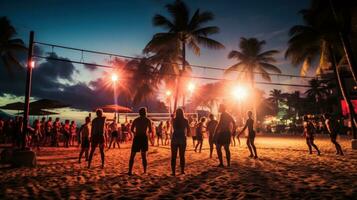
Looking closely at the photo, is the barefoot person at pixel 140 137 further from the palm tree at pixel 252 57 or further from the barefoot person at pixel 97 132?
the palm tree at pixel 252 57

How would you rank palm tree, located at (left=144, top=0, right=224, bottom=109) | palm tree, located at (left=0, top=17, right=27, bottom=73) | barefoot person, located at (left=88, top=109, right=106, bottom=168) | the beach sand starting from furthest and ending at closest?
palm tree, located at (left=0, top=17, right=27, bottom=73), palm tree, located at (left=144, top=0, right=224, bottom=109), barefoot person, located at (left=88, top=109, right=106, bottom=168), the beach sand

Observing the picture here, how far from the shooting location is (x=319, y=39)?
19156 mm

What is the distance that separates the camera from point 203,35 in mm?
21516

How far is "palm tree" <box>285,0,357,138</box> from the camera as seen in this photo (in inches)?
642

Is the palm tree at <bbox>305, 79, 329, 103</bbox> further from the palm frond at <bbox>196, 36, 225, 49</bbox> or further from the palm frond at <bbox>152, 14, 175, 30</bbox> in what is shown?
the palm frond at <bbox>152, 14, 175, 30</bbox>

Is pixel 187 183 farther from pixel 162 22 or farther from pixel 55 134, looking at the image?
pixel 162 22

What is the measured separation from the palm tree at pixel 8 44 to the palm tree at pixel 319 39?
26.4 m

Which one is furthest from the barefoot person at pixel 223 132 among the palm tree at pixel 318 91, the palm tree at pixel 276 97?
the palm tree at pixel 276 97

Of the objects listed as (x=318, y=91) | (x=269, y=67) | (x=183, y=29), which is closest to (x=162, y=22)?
(x=183, y=29)

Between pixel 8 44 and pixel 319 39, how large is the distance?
2930 cm

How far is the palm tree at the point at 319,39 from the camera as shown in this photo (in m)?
16.3

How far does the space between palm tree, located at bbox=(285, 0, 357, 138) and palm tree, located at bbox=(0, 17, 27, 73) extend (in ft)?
86.7

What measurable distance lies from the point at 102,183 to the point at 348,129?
1352 inches

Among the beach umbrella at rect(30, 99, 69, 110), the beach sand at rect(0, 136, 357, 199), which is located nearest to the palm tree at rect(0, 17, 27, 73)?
the beach umbrella at rect(30, 99, 69, 110)
